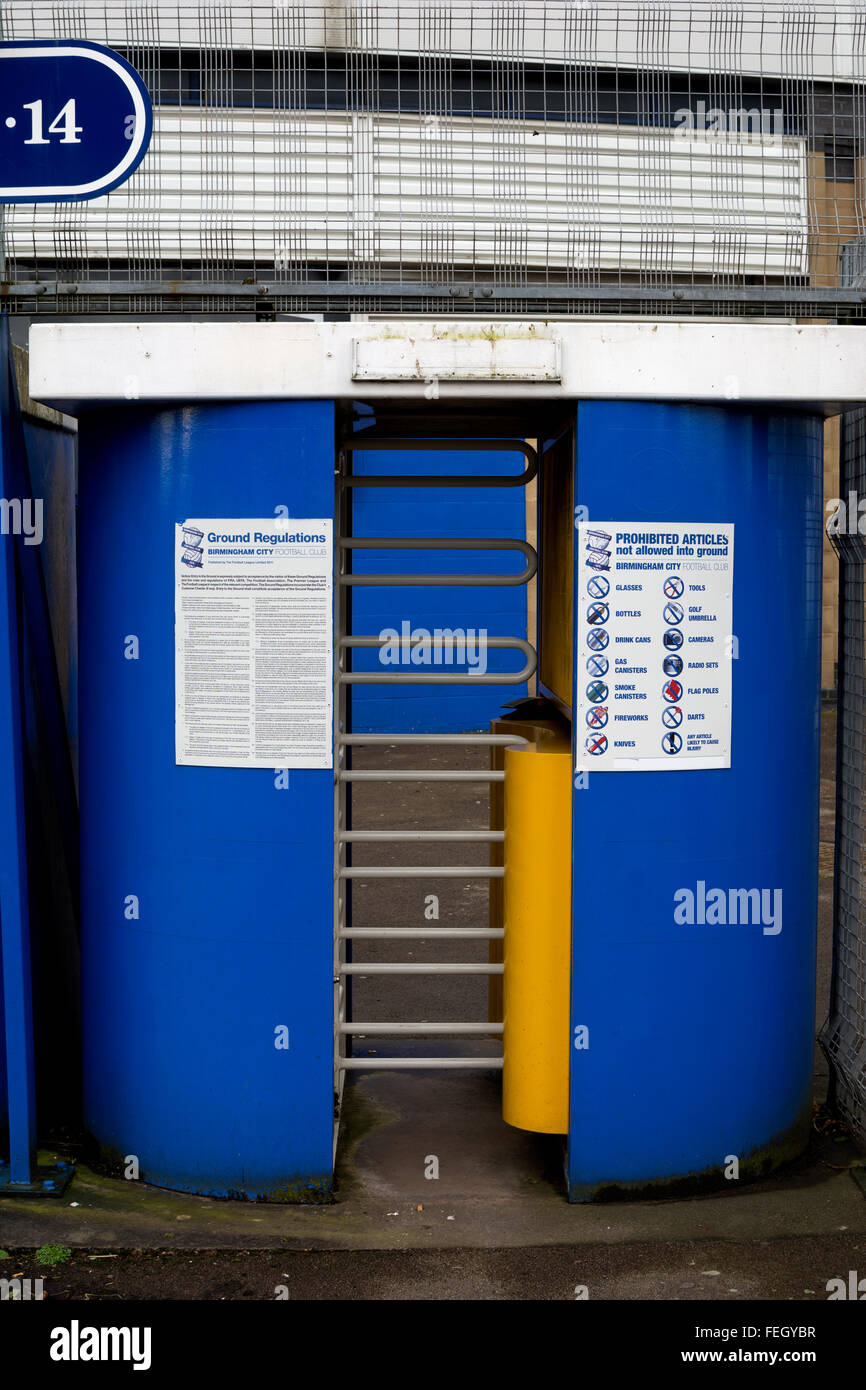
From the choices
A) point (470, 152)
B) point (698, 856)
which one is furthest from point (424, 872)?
point (470, 152)

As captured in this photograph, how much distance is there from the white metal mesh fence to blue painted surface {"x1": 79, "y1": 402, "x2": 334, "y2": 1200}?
1.97 feet

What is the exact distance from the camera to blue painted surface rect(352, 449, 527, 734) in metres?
16.2

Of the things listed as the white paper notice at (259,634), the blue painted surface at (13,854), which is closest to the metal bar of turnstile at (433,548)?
the white paper notice at (259,634)

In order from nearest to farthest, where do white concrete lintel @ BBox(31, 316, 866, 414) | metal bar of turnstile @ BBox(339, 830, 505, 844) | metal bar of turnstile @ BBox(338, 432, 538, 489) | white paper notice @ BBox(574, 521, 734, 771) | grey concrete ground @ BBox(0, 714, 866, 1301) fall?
grey concrete ground @ BBox(0, 714, 866, 1301) < white concrete lintel @ BBox(31, 316, 866, 414) < white paper notice @ BBox(574, 521, 734, 771) < metal bar of turnstile @ BBox(339, 830, 505, 844) < metal bar of turnstile @ BBox(338, 432, 538, 489)

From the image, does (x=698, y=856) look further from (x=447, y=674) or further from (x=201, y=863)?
(x=201, y=863)

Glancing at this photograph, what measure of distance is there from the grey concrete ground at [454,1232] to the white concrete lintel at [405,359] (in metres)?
2.60

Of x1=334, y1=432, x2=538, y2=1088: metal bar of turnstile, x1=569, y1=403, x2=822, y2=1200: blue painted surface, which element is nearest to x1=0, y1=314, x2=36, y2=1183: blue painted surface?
x1=334, y1=432, x2=538, y2=1088: metal bar of turnstile

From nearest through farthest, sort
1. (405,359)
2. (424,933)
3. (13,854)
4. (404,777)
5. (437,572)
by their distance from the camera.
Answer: (405,359)
(13,854)
(424,933)
(404,777)
(437,572)

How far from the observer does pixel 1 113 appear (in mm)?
4762

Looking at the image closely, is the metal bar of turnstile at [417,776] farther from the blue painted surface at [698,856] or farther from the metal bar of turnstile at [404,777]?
the blue painted surface at [698,856]

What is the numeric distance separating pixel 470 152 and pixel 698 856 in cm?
260

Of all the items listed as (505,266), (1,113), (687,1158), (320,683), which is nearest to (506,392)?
(505,266)

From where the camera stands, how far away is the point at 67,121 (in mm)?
4734

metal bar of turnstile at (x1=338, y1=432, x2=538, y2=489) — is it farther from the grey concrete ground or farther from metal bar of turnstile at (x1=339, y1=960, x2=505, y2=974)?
the grey concrete ground
